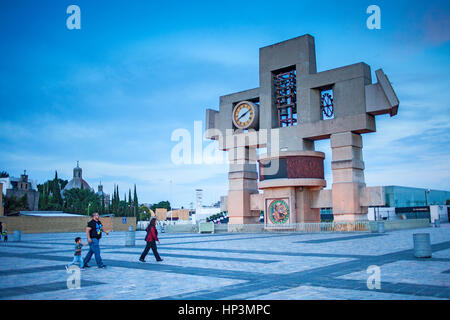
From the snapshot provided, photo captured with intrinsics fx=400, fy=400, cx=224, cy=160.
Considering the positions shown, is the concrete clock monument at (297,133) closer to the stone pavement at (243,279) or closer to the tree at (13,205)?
the stone pavement at (243,279)

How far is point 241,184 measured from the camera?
138ft

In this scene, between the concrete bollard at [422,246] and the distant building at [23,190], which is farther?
the distant building at [23,190]

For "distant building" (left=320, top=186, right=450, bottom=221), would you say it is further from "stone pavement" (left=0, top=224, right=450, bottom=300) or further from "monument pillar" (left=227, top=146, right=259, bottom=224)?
"stone pavement" (left=0, top=224, right=450, bottom=300)

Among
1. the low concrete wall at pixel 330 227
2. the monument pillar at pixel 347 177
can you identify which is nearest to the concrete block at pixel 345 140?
the monument pillar at pixel 347 177

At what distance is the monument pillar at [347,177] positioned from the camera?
113 ft

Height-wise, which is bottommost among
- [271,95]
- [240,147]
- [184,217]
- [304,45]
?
[184,217]

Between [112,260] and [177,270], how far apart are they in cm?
436

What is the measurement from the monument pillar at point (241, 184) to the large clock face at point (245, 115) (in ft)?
8.42

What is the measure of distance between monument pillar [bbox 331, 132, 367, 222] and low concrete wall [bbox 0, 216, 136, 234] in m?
32.0

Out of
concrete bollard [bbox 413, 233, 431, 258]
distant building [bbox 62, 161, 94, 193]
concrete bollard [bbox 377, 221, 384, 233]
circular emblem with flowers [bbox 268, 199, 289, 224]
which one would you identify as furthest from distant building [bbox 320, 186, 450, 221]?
distant building [bbox 62, 161, 94, 193]
